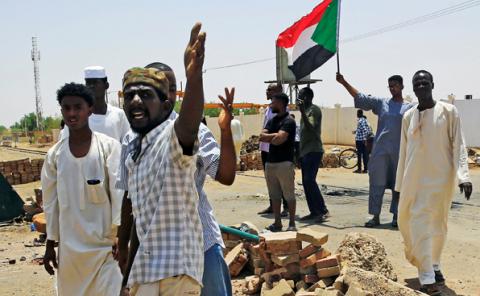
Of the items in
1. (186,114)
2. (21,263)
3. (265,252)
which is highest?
(186,114)

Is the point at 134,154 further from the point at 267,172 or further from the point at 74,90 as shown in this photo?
the point at 267,172

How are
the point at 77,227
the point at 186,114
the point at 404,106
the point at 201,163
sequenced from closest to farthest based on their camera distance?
the point at 186,114 < the point at 201,163 < the point at 77,227 < the point at 404,106

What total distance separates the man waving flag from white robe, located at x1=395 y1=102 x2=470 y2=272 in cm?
383

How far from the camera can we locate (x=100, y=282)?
12.9ft

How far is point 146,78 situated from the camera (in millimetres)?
2656

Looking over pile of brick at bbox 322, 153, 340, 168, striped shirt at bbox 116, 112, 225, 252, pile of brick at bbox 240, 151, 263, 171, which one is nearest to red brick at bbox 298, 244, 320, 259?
striped shirt at bbox 116, 112, 225, 252

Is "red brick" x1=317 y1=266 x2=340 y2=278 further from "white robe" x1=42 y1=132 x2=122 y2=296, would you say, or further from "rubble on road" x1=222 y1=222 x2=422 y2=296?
"white robe" x1=42 y1=132 x2=122 y2=296

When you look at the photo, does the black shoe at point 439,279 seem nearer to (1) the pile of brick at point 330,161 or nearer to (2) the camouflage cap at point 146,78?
(2) the camouflage cap at point 146,78

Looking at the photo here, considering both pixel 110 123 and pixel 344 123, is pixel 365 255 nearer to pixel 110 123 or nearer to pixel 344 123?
pixel 110 123

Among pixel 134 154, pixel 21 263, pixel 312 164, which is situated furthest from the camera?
pixel 312 164

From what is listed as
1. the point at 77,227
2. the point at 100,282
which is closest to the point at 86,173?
the point at 77,227

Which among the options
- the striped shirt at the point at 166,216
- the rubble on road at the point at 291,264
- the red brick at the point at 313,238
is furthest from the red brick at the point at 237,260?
the striped shirt at the point at 166,216

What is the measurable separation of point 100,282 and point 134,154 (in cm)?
157

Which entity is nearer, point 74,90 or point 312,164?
point 74,90
